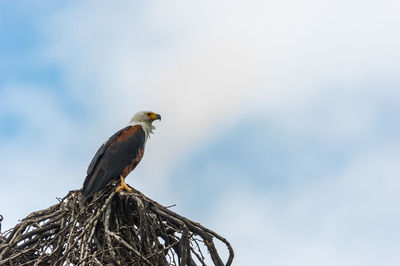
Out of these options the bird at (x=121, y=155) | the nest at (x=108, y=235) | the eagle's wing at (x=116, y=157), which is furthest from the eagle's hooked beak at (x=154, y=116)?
the nest at (x=108, y=235)

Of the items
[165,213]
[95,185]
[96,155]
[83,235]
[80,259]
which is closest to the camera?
[80,259]

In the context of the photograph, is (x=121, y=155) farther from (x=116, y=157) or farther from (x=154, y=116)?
(x=154, y=116)

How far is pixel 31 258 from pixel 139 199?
134 centimetres

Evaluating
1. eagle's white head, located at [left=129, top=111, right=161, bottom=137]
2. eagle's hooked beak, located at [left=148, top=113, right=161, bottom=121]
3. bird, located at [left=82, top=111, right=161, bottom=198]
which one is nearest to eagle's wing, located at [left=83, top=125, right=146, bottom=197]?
bird, located at [left=82, top=111, right=161, bottom=198]

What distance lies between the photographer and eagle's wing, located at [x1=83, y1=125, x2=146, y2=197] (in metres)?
6.90

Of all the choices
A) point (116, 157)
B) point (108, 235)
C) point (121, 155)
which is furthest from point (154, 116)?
point (108, 235)

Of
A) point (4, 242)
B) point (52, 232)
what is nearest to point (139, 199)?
point (52, 232)

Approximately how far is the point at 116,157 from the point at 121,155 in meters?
0.12

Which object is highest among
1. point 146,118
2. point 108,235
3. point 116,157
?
point 146,118

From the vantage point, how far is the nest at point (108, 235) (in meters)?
5.18

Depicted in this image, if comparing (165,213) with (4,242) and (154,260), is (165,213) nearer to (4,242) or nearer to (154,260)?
(154,260)

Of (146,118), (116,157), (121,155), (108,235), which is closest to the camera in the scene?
(108,235)

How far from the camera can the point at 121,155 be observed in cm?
774

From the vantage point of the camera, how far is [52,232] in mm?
5785
